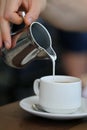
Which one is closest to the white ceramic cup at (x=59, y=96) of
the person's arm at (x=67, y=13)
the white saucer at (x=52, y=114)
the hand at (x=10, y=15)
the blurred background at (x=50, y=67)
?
the white saucer at (x=52, y=114)

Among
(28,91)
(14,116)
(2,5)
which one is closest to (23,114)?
(14,116)

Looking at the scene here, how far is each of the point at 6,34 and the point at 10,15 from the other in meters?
0.05

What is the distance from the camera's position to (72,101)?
0.64 meters

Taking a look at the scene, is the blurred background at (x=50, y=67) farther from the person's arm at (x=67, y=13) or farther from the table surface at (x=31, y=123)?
the table surface at (x=31, y=123)

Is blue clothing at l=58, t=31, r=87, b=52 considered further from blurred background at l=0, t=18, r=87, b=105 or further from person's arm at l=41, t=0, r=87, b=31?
person's arm at l=41, t=0, r=87, b=31

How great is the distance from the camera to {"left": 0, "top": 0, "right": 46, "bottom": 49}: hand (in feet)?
2.26

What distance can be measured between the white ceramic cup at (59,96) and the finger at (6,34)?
0.11 meters

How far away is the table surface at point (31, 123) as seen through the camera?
0.60m

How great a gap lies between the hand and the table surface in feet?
0.48

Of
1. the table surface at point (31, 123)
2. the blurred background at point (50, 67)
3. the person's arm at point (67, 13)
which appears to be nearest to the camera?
the table surface at point (31, 123)

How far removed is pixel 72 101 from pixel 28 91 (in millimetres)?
904

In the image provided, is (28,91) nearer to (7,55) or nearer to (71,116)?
(7,55)

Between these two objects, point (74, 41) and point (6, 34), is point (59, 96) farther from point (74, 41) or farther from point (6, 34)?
point (74, 41)

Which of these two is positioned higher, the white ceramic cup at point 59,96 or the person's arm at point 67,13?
the person's arm at point 67,13
